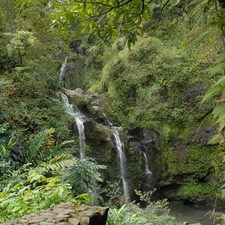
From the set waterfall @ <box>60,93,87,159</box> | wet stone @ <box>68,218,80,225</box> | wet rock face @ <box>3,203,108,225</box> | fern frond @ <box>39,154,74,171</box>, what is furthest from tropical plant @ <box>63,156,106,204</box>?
waterfall @ <box>60,93,87,159</box>

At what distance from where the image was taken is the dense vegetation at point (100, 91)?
2.70 metres

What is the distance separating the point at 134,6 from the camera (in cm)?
218

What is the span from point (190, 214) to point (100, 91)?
8.32m

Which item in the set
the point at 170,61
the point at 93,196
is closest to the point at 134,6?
the point at 93,196

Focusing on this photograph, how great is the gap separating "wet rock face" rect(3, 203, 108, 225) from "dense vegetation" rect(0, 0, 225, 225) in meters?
0.56

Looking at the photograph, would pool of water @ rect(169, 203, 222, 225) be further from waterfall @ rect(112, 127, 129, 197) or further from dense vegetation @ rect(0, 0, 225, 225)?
waterfall @ rect(112, 127, 129, 197)

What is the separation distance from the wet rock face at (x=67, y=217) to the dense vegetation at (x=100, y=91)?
558 mm

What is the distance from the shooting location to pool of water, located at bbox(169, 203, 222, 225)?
31.0 ft

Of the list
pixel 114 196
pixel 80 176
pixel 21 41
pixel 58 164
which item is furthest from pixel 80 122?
pixel 80 176

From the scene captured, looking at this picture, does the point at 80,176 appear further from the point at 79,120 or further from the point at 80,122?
the point at 79,120

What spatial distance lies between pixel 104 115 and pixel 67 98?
237cm

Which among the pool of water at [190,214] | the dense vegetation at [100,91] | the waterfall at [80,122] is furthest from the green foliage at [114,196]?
the pool of water at [190,214]

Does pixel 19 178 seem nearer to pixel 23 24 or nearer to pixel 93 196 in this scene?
pixel 93 196

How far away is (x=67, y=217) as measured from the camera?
2.10 m
